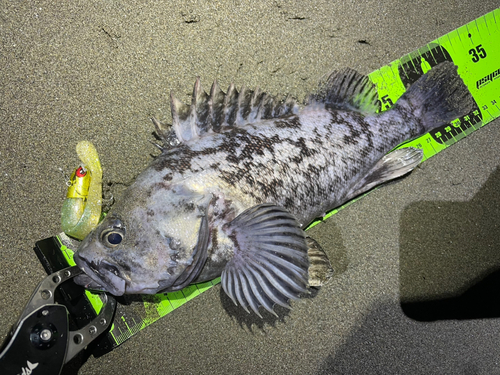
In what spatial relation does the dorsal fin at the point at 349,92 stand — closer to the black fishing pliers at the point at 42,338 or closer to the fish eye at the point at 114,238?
the fish eye at the point at 114,238

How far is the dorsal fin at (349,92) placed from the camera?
2.15 m

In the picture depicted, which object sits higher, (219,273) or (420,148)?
(219,273)

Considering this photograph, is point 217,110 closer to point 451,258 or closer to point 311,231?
point 311,231

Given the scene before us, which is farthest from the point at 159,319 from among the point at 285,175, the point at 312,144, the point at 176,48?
the point at 176,48

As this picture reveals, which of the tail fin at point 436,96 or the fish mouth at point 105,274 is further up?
the fish mouth at point 105,274

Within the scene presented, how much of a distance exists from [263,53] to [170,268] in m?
1.56

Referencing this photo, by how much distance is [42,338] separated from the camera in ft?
5.87

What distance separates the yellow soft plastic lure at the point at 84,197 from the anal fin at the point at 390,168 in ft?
5.08

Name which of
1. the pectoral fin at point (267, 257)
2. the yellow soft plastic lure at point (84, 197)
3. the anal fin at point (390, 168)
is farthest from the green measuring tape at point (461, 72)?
the yellow soft plastic lure at point (84, 197)

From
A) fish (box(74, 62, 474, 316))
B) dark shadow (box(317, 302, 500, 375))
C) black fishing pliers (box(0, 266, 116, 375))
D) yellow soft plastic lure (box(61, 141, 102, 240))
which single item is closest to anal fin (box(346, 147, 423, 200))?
fish (box(74, 62, 474, 316))

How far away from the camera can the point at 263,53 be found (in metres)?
2.35

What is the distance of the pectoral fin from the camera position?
1.62m

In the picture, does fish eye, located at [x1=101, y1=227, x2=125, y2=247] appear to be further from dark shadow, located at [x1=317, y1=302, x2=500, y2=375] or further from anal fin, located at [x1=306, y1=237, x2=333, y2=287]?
dark shadow, located at [x1=317, y1=302, x2=500, y2=375]

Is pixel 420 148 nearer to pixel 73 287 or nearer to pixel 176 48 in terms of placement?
pixel 176 48
